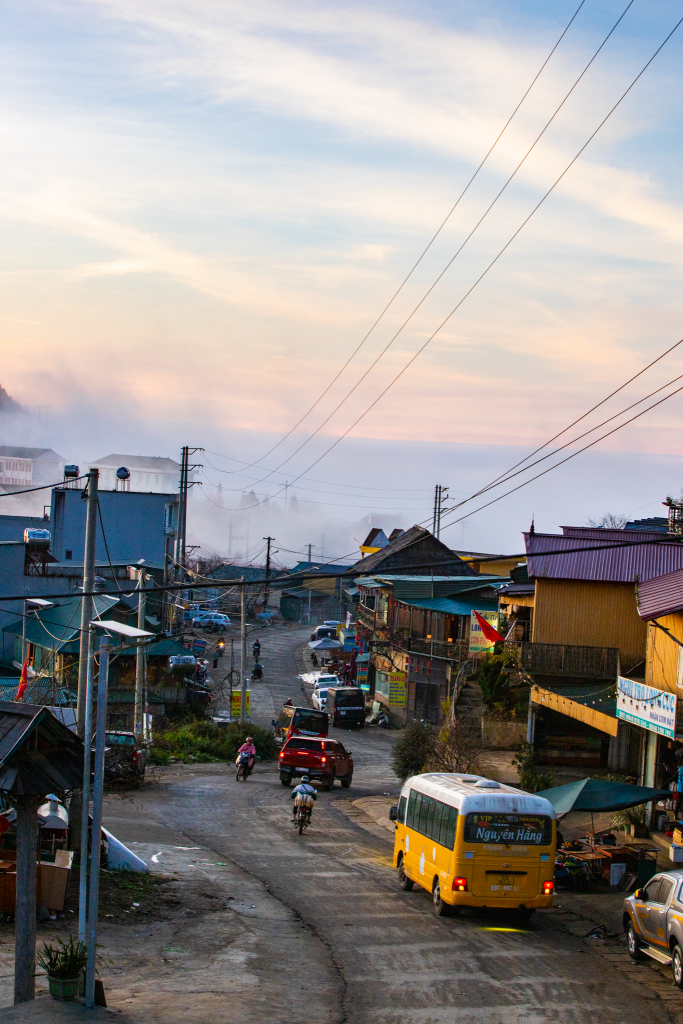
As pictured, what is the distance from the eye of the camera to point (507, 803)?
54.5 feet

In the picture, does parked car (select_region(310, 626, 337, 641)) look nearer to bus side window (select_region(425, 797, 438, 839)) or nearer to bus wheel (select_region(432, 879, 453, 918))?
bus side window (select_region(425, 797, 438, 839))

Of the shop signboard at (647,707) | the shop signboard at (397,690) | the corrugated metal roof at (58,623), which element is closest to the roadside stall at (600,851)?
the shop signboard at (647,707)

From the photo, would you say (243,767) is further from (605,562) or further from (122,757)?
(605,562)

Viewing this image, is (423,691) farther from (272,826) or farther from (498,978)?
(498,978)

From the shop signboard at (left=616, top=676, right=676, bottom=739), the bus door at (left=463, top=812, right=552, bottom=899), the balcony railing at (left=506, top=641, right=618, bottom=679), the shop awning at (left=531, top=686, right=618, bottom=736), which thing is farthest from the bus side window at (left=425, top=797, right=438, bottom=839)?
the balcony railing at (left=506, top=641, right=618, bottom=679)

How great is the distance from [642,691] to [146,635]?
53.0ft

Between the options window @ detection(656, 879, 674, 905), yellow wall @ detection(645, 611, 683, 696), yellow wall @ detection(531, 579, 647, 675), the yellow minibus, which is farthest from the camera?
yellow wall @ detection(531, 579, 647, 675)

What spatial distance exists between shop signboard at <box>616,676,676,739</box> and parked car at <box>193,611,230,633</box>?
60.4m

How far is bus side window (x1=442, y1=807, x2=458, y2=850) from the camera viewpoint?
16.6 metres

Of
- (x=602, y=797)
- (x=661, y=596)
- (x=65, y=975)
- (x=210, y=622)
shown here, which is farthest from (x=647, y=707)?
(x=210, y=622)

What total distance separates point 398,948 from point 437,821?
137 inches

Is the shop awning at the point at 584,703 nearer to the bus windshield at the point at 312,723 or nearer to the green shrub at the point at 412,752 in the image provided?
the green shrub at the point at 412,752

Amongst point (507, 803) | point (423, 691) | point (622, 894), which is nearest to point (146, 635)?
point (507, 803)

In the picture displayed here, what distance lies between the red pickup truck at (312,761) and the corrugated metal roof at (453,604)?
16.0m
